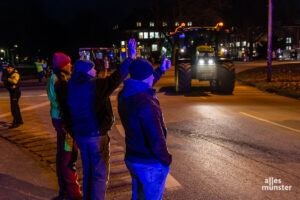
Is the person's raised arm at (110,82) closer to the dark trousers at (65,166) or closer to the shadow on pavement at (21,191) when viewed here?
the dark trousers at (65,166)

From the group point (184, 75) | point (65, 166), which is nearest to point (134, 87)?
point (65, 166)

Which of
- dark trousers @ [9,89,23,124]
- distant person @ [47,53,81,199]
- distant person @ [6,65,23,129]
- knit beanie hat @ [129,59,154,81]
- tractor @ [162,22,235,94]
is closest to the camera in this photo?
knit beanie hat @ [129,59,154,81]

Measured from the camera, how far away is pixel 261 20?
195 ft

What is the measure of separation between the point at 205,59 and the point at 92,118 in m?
12.5

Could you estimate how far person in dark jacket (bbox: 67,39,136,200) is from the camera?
11.9 ft

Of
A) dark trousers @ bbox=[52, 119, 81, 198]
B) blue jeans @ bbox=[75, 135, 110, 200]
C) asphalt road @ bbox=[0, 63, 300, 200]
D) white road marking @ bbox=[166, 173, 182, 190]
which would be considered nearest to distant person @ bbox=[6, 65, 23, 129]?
asphalt road @ bbox=[0, 63, 300, 200]

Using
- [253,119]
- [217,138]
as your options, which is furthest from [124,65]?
[253,119]

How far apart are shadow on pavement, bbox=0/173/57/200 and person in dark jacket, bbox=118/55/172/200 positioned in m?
2.24

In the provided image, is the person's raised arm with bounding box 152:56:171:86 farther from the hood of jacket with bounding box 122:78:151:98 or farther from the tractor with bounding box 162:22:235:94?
the tractor with bounding box 162:22:235:94

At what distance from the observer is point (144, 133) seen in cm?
289

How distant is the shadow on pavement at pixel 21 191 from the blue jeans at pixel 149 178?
2.17m

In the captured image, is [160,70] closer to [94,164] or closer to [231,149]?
[94,164]

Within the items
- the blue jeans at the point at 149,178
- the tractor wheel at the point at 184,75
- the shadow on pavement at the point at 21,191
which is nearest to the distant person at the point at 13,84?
the shadow on pavement at the point at 21,191

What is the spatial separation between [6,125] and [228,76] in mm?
9702
